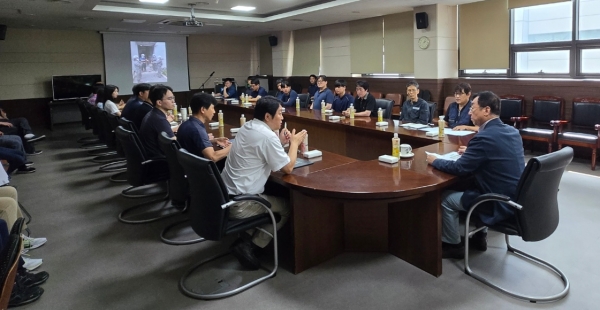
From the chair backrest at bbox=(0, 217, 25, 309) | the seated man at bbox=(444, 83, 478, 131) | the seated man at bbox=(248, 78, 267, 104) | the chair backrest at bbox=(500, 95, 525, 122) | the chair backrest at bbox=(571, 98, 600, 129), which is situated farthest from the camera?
the seated man at bbox=(248, 78, 267, 104)

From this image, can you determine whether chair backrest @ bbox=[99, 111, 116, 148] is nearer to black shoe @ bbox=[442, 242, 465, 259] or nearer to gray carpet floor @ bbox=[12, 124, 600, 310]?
gray carpet floor @ bbox=[12, 124, 600, 310]

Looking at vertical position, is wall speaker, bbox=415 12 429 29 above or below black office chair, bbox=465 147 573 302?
above

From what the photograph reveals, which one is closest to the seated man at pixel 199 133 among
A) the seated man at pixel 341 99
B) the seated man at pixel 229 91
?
the seated man at pixel 341 99

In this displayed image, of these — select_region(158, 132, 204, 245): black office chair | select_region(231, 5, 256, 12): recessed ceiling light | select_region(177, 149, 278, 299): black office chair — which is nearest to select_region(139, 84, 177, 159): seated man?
select_region(158, 132, 204, 245): black office chair

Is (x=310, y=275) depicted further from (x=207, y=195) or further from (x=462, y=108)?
(x=462, y=108)

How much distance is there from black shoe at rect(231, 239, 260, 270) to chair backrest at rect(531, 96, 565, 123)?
16.1 ft

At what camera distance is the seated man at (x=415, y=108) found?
15.3 feet

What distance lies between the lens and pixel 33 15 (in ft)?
23.8

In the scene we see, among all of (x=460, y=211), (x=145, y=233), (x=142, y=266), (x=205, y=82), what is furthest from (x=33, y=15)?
(x=460, y=211)

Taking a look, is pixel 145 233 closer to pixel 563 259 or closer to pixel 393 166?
pixel 393 166

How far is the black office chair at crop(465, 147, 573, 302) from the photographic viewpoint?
2131 millimetres

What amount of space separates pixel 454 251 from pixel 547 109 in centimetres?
405

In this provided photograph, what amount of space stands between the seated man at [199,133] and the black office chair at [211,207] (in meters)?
0.65

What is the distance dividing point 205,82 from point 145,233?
9.16 meters
